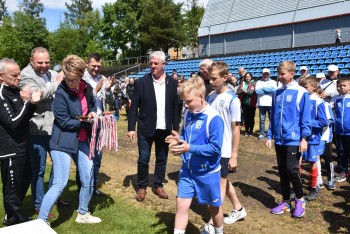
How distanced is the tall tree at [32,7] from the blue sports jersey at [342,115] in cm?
6943

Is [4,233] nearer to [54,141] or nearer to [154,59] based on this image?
[54,141]

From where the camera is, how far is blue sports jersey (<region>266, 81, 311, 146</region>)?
174 inches

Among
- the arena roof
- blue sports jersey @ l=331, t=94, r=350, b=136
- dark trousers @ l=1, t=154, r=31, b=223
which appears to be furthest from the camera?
the arena roof

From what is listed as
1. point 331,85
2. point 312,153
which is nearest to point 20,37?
point 331,85

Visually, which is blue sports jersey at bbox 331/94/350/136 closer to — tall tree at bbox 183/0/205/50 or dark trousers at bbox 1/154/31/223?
dark trousers at bbox 1/154/31/223

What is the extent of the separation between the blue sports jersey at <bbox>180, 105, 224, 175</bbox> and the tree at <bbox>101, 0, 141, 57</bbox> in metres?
49.5

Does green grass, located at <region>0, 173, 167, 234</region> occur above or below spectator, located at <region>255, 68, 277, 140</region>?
below

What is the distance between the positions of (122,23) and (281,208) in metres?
50.0

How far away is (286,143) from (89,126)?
260 centimetres

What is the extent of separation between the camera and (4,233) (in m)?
2.95

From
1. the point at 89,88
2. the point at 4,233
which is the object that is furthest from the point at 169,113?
the point at 4,233

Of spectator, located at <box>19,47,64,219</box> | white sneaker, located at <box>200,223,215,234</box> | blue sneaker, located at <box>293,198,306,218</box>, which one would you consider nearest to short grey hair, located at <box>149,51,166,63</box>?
spectator, located at <box>19,47,64,219</box>

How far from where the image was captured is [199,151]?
3219mm

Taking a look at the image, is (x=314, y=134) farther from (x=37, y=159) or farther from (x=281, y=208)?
(x=37, y=159)
